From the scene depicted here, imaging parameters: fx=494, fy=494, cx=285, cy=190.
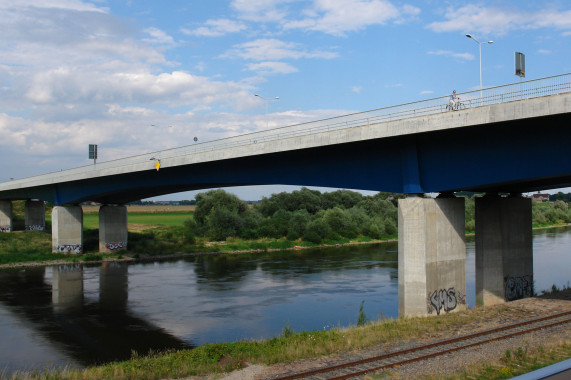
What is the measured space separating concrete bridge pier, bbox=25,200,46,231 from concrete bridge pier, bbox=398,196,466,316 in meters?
73.8

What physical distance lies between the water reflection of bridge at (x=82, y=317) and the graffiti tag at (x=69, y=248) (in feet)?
39.4

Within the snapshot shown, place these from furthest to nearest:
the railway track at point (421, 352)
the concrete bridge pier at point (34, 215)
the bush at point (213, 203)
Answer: the bush at point (213, 203), the concrete bridge pier at point (34, 215), the railway track at point (421, 352)

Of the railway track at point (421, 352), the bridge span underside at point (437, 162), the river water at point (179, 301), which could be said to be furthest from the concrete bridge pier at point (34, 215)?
the railway track at point (421, 352)

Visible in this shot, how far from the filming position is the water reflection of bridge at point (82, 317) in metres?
21.6

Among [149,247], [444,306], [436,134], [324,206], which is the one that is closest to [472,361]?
[444,306]

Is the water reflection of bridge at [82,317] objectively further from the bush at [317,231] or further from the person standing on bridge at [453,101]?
the bush at [317,231]

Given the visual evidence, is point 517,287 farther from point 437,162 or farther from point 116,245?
point 116,245

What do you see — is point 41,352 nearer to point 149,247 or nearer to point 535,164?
point 535,164

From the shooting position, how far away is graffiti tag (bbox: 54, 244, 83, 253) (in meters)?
56.9

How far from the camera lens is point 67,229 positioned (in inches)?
2269

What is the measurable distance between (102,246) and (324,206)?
55720 mm

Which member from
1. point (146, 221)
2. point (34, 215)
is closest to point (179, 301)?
point (34, 215)

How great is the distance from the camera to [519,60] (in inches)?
830

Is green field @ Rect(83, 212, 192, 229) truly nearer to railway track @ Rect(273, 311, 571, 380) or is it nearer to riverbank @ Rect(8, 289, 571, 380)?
riverbank @ Rect(8, 289, 571, 380)
